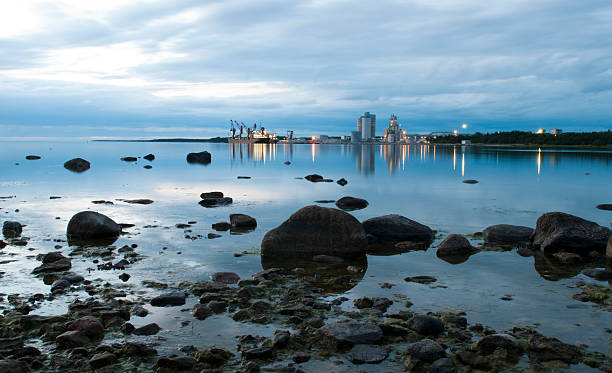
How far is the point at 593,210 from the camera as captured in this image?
105 ft

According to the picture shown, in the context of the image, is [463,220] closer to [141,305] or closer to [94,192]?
[141,305]

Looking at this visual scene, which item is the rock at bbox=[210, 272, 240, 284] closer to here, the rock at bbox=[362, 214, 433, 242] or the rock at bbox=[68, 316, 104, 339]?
the rock at bbox=[68, 316, 104, 339]

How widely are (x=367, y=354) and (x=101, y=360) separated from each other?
4.99 metres

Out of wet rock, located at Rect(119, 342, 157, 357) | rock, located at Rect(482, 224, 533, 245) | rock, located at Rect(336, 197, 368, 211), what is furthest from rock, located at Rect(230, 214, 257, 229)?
wet rock, located at Rect(119, 342, 157, 357)

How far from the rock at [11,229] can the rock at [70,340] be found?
13184 mm

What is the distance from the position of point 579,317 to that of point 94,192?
129 feet

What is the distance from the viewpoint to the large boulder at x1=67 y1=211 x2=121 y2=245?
19688 millimetres

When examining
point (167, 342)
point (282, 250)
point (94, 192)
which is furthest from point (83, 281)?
point (94, 192)

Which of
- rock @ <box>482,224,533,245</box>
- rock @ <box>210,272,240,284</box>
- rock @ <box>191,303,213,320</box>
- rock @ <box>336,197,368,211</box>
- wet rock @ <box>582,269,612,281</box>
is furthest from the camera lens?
rock @ <box>336,197,368,211</box>

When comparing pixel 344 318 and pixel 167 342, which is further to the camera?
pixel 344 318

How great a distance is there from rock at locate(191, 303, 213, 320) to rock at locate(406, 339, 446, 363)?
4.79 meters

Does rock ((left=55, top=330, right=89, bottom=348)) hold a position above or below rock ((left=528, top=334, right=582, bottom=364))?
above

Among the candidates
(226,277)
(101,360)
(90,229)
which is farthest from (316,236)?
(90,229)

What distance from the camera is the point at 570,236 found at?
17.3 meters
